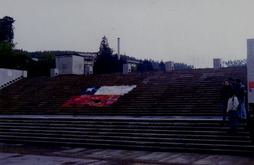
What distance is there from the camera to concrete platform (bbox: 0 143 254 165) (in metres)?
8.09

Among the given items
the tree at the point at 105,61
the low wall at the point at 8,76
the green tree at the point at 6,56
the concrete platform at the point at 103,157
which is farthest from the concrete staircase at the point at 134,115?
the tree at the point at 105,61

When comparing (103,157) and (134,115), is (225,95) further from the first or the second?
(134,115)

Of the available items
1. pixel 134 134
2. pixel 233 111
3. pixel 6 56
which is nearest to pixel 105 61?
pixel 6 56

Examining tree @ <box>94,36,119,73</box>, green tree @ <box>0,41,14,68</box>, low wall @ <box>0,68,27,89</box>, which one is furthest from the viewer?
tree @ <box>94,36,119,73</box>

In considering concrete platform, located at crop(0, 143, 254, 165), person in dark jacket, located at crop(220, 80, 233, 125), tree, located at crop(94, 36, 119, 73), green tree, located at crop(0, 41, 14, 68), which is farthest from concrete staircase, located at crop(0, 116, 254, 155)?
tree, located at crop(94, 36, 119, 73)

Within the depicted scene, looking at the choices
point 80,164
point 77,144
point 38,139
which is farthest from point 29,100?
point 80,164

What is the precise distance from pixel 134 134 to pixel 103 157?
2350 mm

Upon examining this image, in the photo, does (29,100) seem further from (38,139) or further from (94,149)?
(94,149)

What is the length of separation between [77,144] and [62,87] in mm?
12159

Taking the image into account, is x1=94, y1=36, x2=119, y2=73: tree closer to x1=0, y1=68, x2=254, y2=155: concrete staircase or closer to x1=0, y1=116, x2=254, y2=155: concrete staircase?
x1=0, y1=68, x2=254, y2=155: concrete staircase

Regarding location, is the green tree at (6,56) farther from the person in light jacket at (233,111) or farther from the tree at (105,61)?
the person in light jacket at (233,111)

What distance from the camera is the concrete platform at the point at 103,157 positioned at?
8.09m

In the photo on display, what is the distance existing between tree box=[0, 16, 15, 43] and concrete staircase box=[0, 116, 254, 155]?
45562 millimetres

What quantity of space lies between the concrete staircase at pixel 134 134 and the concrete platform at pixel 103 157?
633 mm
